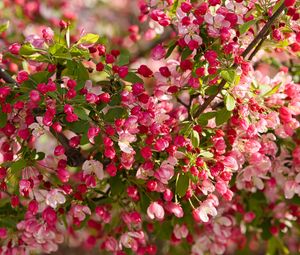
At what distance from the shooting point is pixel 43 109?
5.91 ft

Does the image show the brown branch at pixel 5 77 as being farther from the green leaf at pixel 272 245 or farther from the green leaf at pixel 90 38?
the green leaf at pixel 272 245

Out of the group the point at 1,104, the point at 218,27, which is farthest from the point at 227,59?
the point at 1,104

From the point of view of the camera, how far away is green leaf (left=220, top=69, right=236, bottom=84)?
1690 millimetres

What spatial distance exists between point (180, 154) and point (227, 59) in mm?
300

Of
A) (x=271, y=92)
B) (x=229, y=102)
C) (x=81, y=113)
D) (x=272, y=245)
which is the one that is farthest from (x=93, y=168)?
(x=272, y=245)

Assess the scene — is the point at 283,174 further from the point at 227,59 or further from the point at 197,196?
the point at 227,59

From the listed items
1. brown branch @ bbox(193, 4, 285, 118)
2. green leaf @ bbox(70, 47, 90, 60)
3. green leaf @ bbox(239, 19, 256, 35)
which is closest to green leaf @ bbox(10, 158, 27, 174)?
green leaf @ bbox(70, 47, 90, 60)

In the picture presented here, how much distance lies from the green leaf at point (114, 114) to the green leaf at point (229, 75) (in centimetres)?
31

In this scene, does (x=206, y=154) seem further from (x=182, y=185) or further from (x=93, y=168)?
(x=93, y=168)

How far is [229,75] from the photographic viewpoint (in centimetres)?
170

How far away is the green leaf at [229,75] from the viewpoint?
1.69 meters

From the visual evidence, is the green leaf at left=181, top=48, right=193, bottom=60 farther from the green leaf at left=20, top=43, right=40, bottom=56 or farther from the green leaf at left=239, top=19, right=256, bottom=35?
the green leaf at left=20, top=43, right=40, bottom=56

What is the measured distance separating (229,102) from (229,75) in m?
0.09

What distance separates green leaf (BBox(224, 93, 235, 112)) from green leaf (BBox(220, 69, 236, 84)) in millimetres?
71
